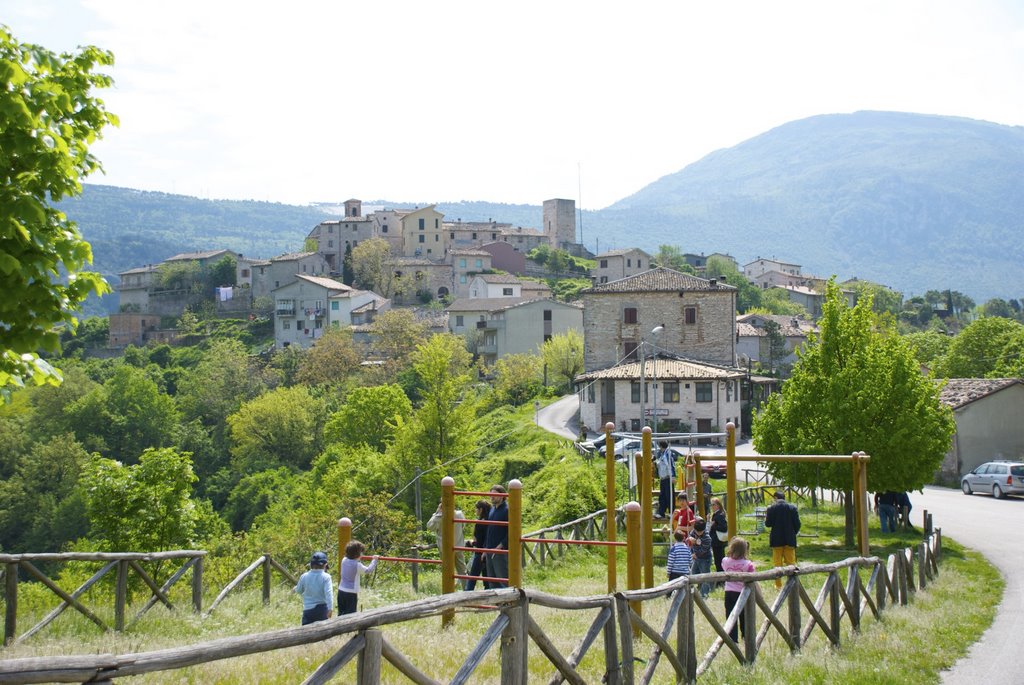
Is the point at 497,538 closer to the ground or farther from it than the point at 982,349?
closer to the ground

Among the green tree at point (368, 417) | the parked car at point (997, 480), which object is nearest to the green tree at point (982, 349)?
the parked car at point (997, 480)

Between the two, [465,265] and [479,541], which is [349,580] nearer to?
[479,541]

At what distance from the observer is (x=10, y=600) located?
40.7 feet

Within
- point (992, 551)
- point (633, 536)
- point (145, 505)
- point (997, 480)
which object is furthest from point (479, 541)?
point (997, 480)

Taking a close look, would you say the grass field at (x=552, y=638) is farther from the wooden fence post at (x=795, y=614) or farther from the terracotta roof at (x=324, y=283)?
the terracotta roof at (x=324, y=283)

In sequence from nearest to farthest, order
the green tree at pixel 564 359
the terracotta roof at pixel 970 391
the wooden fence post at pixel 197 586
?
the wooden fence post at pixel 197 586 < the terracotta roof at pixel 970 391 < the green tree at pixel 564 359

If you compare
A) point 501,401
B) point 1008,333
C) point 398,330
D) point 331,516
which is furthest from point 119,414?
point 1008,333

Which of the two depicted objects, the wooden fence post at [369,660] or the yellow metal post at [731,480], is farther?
the yellow metal post at [731,480]

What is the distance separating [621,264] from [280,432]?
63565mm

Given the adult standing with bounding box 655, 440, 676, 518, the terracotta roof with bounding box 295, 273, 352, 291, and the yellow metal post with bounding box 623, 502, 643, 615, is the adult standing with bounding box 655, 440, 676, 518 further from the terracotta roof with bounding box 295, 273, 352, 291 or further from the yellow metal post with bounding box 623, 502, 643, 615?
the terracotta roof with bounding box 295, 273, 352, 291

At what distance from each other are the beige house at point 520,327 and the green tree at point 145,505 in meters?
58.9

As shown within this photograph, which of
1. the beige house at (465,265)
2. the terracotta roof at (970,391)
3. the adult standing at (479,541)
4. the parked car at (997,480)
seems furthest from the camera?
the beige house at (465,265)

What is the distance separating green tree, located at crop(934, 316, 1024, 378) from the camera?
63.1 m

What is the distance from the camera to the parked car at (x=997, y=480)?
34281 mm
